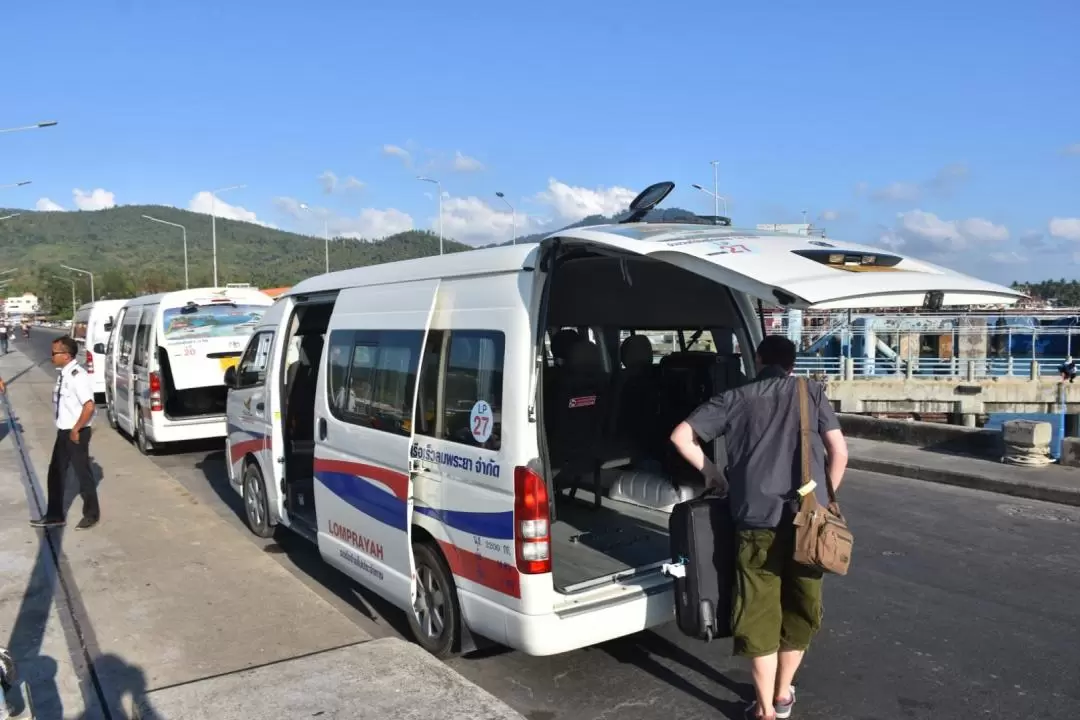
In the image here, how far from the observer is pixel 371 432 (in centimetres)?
517

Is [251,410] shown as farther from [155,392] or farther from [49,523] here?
[155,392]


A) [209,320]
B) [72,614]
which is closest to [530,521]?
[72,614]

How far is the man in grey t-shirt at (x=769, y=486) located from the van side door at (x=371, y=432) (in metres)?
1.75

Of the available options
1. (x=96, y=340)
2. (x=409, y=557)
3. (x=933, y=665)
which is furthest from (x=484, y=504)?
(x=96, y=340)

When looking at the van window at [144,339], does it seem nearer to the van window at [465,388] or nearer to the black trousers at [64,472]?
the black trousers at [64,472]

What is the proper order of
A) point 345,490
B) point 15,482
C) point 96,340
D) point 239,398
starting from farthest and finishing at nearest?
point 96,340
point 15,482
point 239,398
point 345,490

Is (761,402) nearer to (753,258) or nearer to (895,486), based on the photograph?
(753,258)

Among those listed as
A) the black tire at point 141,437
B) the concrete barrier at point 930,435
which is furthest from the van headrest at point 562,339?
the black tire at point 141,437

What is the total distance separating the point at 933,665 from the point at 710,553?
1.92m

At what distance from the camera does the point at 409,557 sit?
15.7 feet

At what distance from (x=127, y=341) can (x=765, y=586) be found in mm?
12798

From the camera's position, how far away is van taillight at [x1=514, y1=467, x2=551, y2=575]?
3.98 m

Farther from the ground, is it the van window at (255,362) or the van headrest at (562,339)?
the van headrest at (562,339)

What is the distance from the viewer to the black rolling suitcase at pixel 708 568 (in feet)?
12.8
